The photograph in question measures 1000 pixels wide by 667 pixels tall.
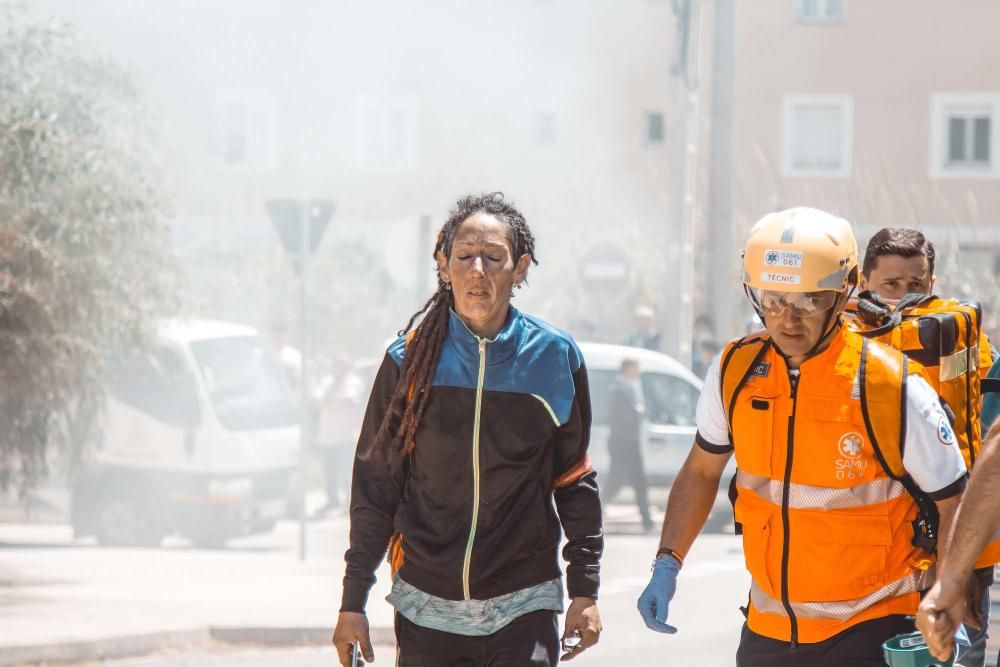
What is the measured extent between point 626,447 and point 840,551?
A: 11.7 meters

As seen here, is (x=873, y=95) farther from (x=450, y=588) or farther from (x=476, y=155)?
(x=450, y=588)

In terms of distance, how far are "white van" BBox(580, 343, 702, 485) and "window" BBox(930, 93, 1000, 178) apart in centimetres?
1812

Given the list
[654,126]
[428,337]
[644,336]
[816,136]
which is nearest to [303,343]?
[644,336]

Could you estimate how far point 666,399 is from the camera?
16391mm

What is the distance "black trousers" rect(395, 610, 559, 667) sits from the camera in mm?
3982

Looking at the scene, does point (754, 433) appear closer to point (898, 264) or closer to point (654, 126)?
point (898, 264)

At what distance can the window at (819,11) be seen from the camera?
33.3 metres

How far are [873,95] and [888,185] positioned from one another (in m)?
1.72

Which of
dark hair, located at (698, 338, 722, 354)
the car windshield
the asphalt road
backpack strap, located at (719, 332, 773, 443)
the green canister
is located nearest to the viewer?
the green canister

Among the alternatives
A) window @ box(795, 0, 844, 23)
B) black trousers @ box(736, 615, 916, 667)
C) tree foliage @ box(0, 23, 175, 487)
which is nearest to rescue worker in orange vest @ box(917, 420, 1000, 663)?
black trousers @ box(736, 615, 916, 667)

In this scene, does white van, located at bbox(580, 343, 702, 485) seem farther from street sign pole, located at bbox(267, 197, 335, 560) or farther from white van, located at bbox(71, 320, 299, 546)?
street sign pole, located at bbox(267, 197, 335, 560)

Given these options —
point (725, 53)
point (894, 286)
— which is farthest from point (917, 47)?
point (894, 286)

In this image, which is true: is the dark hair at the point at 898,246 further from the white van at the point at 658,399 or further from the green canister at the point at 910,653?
the white van at the point at 658,399

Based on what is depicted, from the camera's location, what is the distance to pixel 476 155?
33469 mm
